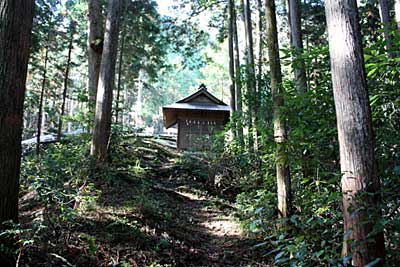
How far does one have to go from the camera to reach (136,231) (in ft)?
17.1

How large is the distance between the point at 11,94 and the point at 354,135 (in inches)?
154

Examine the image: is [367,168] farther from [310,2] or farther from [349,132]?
[310,2]

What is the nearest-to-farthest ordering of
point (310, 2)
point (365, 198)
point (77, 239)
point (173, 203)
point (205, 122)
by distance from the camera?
point (365, 198)
point (77, 239)
point (173, 203)
point (310, 2)
point (205, 122)

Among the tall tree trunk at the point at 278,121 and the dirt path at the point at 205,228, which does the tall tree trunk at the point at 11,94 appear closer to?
the dirt path at the point at 205,228

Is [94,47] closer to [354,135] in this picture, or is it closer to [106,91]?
[106,91]

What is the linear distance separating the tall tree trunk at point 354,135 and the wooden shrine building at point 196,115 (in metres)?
15.2

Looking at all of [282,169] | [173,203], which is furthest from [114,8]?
[282,169]

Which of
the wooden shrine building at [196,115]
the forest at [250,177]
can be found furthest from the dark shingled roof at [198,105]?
the forest at [250,177]

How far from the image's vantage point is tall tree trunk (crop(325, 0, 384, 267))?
9.59ft

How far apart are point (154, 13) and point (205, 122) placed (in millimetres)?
7202

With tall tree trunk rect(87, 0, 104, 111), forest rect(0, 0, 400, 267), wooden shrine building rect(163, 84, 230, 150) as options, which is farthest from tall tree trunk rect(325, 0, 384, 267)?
wooden shrine building rect(163, 84, 230, 150)

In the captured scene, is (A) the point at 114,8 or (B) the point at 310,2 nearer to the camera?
(A) the point at 114,8

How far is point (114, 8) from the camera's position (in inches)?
356

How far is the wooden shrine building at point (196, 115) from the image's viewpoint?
19.0 meters
